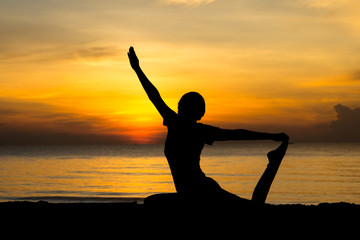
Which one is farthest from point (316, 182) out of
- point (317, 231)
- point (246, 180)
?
point (317, 231)

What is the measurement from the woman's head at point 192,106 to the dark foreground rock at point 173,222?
893 mm

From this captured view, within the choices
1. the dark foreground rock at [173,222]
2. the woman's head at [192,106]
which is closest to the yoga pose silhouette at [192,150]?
the woman's head at [192,106]

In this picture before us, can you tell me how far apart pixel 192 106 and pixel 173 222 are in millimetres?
1185

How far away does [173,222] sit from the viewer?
476cm

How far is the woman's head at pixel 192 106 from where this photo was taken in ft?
15.1

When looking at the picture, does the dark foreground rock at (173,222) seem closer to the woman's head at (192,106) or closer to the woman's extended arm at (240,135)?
the woman's extended arm at (240,135)

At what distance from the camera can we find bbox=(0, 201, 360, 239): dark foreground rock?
4.65m

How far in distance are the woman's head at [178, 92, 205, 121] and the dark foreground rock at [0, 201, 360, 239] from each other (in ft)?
2.93

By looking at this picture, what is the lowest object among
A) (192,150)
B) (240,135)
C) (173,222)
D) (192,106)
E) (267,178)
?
(173,222)

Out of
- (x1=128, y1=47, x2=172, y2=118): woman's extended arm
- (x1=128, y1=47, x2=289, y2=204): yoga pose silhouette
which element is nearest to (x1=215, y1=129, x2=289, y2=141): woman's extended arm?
(x1=128, y1=47, x2=289, y2=204): yoga pose silhouette

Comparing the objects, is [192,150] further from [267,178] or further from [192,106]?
[267,178]

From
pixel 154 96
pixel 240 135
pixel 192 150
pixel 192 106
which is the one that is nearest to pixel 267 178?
pixel 240 135

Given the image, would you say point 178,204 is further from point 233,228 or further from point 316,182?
point 316,182

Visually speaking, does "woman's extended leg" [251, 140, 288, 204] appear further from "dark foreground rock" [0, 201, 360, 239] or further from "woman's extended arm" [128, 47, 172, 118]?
"woman's extended arm" [128, 47, 172, 118]
